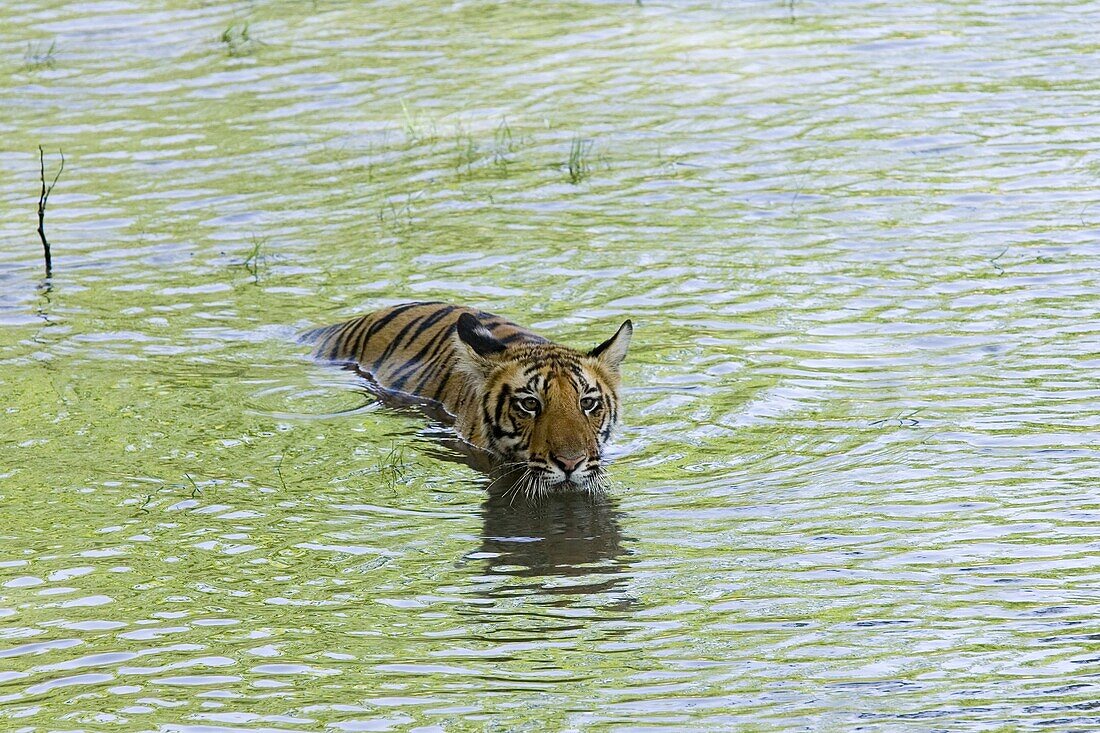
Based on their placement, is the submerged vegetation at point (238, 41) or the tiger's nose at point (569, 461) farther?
the submerged vegetation at point (238, 41)

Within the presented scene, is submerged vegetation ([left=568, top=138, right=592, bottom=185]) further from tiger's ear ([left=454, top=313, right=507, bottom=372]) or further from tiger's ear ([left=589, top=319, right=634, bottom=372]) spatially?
tiger's ear ([left=589, top=319, right=634, bottom=372])

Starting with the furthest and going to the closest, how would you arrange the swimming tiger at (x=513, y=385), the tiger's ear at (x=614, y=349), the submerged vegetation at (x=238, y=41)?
1. the submerged vegetation at (x=238, y=41)
2. the tiger's ear at (x=614, y=349)
3. the swimming tiger at (x=513, y=385)

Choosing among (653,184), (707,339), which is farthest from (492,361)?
(653,184)

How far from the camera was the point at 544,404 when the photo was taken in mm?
6121

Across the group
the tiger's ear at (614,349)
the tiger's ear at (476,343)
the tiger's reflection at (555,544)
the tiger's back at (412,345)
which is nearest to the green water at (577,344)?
the tiger's reflection at (555,544)

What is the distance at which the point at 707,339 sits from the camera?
7.51 meters

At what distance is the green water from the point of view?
4.31 metres

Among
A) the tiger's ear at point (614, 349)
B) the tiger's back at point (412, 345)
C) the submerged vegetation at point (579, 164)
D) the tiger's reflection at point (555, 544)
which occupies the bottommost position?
the tiger's reflection at point (555, 544)

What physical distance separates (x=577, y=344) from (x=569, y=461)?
1.73 m

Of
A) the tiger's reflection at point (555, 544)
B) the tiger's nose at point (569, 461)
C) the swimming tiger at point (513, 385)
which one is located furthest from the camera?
the swimming tiger at point (513, 385)

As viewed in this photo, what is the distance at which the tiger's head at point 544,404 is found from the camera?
5.94 meters

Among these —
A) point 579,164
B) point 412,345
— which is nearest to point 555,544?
point 412,345

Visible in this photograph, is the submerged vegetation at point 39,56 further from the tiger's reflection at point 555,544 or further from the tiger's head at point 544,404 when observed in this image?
the tiger's reflection at point 555,544

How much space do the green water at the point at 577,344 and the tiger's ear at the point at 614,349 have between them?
1.06ft
